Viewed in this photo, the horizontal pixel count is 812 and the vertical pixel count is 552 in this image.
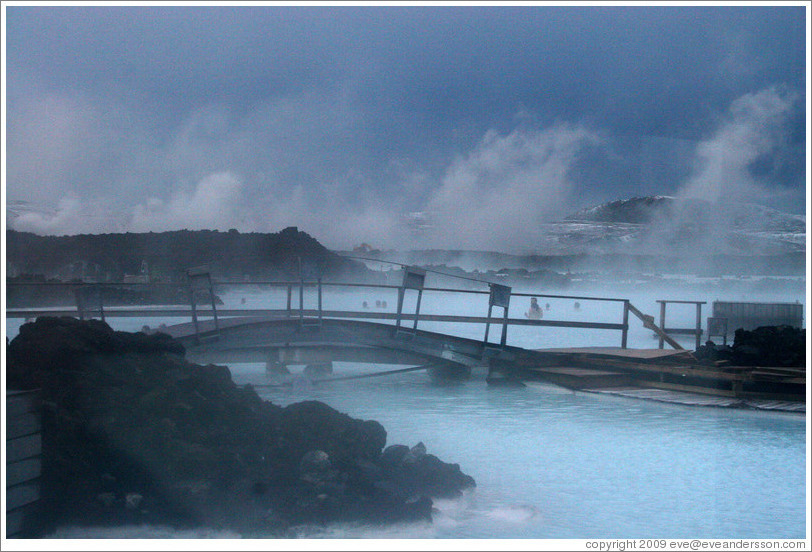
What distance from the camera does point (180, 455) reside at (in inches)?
126

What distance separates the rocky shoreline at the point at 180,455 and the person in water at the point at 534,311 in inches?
50.1

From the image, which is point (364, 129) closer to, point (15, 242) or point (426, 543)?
point (15, 242)

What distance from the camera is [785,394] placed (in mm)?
4566

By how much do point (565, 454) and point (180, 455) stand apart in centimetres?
179

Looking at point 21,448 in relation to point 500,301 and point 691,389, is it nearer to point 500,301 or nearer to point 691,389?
point 500,301

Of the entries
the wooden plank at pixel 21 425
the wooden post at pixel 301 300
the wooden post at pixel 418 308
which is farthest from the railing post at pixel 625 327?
the wooden plank at pixel 21 425

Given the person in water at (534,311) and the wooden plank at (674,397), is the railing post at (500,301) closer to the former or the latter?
the person in water at (534,311)

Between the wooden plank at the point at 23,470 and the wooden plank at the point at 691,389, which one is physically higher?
the wooden plank at the point at 691,389

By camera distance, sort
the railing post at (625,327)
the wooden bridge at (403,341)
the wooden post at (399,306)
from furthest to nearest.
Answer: the railing post at (625,327), the wooden post at (399,306), the wooden bridge at (403,341)

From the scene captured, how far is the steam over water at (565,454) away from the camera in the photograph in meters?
3.20

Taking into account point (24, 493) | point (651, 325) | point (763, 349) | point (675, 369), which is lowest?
point (24, 493)

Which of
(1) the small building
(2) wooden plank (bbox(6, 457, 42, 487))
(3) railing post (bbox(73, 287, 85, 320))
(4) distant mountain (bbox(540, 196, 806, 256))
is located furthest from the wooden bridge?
(2) wooden plank (bbox(6, 457, 42, 487))

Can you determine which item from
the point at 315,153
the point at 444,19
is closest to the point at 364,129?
the point at 315,153

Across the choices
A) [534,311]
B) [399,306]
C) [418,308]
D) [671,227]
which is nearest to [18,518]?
[399,306]
